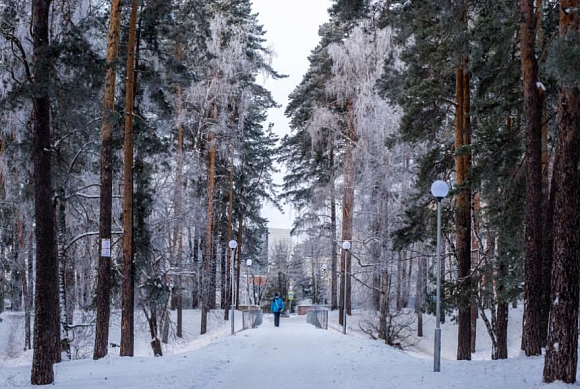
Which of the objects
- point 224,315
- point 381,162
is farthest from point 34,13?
point 224,315

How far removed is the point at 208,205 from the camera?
3027 cm

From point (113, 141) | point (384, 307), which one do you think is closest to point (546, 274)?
point (113, 141)

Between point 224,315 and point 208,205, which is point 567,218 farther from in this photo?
point 224,315

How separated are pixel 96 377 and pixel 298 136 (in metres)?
23.9

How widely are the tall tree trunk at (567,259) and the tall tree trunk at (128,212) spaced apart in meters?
9.68

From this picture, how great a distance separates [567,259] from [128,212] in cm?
1004

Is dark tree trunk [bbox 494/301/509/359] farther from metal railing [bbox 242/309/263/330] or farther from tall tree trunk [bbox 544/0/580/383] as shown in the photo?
metal railing [bbox 242/309/263/330]

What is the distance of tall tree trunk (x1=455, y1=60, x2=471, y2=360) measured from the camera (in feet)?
49.0

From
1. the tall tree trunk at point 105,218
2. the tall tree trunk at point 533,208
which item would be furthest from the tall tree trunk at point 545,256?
the tall tree trunk at point 105,218

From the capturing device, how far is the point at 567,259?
8.09 meters

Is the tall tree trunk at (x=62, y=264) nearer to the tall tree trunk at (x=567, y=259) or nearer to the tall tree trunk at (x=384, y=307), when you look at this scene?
the tall tree trunk at (x=384, y=307)

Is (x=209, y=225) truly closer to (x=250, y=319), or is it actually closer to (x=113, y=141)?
(x=250, y=319)

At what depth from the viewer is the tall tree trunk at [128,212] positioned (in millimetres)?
14711

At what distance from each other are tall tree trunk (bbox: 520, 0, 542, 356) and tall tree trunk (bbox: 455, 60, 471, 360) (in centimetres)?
321
